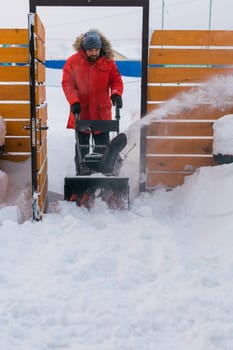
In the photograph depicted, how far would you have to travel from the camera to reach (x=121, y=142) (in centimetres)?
507

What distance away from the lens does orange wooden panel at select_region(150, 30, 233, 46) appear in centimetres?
561

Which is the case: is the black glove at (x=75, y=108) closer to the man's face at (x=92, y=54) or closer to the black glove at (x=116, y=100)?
the black glove at (x=116, y=100)

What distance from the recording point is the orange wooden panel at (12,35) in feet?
18.9

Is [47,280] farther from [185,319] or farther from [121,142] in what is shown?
[121,142]

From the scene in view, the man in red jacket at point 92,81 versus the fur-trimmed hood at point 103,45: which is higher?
the fur-trimmed hood at point 103,45

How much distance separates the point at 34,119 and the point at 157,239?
1.58 metres

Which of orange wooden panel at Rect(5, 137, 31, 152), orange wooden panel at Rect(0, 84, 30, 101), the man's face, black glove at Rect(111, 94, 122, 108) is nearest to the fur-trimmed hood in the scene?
the man's face

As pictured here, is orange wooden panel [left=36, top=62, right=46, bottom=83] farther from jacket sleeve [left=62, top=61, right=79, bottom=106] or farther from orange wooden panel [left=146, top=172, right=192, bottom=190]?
orange wooden panel [left=146, top=172, right=192, bottom=190]

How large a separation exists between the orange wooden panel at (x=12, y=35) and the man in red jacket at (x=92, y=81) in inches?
31.7

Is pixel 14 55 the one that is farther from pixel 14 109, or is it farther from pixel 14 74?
pixel 14 109

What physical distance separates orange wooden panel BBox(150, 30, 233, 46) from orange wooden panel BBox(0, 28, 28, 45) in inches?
63.4

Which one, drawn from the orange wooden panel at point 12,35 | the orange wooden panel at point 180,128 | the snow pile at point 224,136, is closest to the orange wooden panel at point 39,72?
the orange wooden panel at point 12,35

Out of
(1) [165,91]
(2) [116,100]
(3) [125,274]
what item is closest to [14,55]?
(2) [116,100]

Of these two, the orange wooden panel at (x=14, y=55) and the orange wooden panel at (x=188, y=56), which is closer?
the orange wooden panel at (x=188, y=56)
